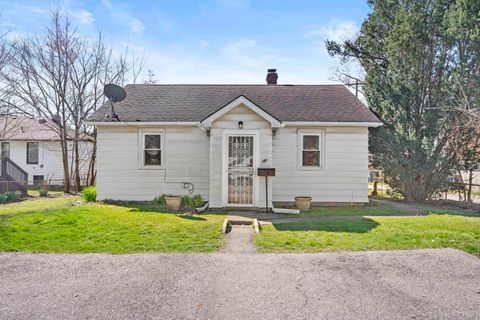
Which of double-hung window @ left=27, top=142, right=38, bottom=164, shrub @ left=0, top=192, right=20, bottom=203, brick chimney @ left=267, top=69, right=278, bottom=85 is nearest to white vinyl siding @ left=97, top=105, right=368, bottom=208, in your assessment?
shrub @ left=0, top=192, right=20, bottom=203

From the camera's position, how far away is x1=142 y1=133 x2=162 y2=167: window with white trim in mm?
12398

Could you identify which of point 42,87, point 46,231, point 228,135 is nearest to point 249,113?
point 228,135

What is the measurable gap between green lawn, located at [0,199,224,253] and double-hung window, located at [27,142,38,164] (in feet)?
54.8

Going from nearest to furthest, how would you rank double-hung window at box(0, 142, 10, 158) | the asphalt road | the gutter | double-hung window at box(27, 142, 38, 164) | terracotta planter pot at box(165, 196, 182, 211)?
the asphalt road, terracotta planter pot at box(165, 196, 182, 211), the gutter, double-hung window at box(27, 142, 38, 164), double-hung window at box(0, 142, 10, 158)

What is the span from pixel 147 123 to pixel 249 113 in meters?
4.02

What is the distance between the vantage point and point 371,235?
23.9 feet

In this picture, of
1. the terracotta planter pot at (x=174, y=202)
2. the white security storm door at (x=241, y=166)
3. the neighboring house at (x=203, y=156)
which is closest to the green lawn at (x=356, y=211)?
the neighboring house at (x=203, y=156)

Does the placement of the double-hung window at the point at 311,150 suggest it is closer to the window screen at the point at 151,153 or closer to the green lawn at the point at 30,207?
the window screen at the point at 151,153

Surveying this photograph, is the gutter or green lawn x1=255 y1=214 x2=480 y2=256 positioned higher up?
the gutter

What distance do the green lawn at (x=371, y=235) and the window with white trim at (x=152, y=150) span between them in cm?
595

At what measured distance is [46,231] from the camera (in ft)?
24.2

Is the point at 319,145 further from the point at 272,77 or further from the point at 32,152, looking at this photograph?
the point at 32,152

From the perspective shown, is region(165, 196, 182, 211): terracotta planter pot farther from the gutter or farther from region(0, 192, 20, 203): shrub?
region(0, 192, 20, 203): shrub

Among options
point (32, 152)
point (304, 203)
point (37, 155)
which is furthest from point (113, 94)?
point (32, 152)
